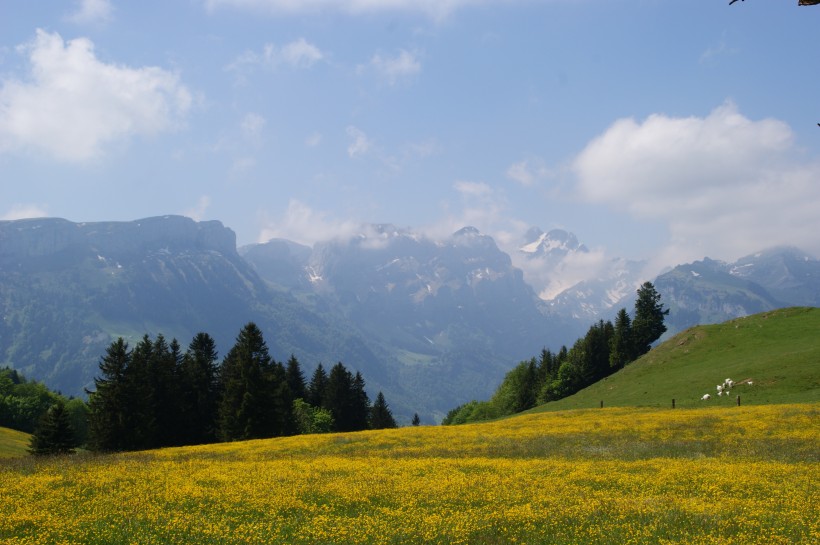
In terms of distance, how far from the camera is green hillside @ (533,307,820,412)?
5919 cm

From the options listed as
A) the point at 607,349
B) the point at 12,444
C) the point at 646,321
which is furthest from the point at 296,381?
the point at 646,321

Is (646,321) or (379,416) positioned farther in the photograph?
(379,416)

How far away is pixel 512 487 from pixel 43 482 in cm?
1962

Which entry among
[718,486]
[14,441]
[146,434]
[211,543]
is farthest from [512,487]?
[14,441]

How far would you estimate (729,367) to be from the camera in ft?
228

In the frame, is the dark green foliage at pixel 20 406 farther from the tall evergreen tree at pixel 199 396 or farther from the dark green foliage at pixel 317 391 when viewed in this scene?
the tall evergreen tree at pixel 199 396

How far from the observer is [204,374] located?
76.1 metres

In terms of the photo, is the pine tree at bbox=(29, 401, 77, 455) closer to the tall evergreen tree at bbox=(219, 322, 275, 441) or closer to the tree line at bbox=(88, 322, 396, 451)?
the tree line at bbox=(88, 322, 396, 451)

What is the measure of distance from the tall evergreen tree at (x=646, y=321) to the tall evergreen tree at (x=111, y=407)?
99.3m

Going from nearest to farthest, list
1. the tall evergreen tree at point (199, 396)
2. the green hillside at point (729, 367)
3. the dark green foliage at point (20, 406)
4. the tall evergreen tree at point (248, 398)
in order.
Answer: the green hillside at point (729, 367), the tall evergreen tree at point (248, 398), the tall evergreen tree at point (199, 396), the dark green foliage at point (20, 406)

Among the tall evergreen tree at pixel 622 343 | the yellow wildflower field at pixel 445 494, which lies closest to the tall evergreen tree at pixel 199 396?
the yellow wildflower field at pixel 445 494

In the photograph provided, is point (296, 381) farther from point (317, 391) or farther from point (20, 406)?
point (20, 406)

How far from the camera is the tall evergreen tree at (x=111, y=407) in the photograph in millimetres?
59844

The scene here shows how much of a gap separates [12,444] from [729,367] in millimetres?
102942
